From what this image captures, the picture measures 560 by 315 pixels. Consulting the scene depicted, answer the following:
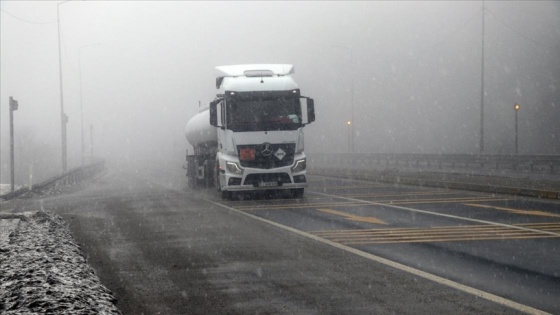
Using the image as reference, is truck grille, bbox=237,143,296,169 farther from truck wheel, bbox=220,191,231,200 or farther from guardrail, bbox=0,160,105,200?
guardrail, bbox=0,160,105,200

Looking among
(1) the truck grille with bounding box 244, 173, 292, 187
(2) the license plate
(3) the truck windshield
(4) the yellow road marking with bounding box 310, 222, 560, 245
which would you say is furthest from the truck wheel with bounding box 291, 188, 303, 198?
(4) the yellow road marking with bounding box 310, 222, 560, 245

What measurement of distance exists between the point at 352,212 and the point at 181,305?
973cm

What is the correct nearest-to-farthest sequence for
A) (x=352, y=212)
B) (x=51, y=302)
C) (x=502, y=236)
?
1. (x=51, y=302)
2. (x=502, y=236)
3. (x=352, y=212)

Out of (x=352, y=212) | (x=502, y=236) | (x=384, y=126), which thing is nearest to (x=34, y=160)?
(x=384, y=126)

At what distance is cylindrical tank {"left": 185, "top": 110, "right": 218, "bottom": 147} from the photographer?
23.9m

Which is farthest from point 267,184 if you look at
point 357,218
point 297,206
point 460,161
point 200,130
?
point 460,161

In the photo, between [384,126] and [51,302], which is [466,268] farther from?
[384,126]

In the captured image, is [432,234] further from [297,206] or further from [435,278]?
[297,206]

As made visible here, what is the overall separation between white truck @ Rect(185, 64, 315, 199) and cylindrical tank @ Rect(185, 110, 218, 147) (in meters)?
2.47

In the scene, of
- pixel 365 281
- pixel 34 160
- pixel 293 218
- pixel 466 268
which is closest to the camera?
pixel 365 281

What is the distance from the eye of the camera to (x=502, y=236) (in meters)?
11.5

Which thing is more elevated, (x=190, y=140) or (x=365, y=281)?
(x=190, y=140)

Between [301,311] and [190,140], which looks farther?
[190,140]

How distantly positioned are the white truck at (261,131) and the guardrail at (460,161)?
17.0 m
